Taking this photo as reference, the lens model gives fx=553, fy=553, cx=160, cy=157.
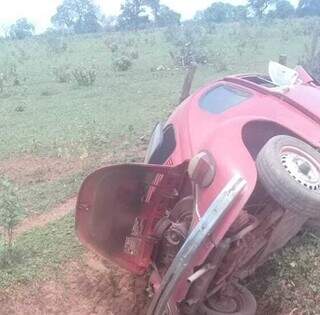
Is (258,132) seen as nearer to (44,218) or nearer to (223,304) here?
(223,304)

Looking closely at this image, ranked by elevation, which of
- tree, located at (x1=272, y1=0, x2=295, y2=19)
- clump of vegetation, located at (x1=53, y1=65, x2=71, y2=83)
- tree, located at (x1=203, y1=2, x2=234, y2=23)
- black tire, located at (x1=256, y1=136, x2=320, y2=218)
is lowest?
tree, located at (x1=203, y1=2, x2=234, y2=23)

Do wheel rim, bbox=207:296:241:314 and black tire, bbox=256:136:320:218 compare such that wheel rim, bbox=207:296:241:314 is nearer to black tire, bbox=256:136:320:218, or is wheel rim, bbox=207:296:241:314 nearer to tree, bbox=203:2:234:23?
black tire, bbox=256:136:320:218

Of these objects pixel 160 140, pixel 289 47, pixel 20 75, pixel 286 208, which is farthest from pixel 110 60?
pixel 286 208

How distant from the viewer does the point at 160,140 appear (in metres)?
4.86

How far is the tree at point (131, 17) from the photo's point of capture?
3931 centimetres

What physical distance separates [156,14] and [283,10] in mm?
10413

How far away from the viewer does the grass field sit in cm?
542

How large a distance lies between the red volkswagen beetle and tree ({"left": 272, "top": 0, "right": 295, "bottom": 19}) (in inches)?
1594

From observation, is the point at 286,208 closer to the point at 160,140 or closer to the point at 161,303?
the point at 161,303

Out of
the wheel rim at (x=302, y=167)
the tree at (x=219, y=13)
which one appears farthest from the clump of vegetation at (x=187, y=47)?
the tree at (x=219, y=13)

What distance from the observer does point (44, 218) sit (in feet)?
20.8

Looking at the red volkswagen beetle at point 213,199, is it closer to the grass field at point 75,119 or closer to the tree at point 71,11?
the grass field at point 75,119

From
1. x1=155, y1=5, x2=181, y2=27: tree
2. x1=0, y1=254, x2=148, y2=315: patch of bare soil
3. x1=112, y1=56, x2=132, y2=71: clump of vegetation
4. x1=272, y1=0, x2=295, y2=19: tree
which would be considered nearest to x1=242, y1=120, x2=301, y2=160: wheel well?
x1=0, y1=254, x2=148, y2=315: patch of bare soil

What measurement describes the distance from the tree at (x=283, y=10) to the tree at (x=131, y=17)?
11137 millimetres
